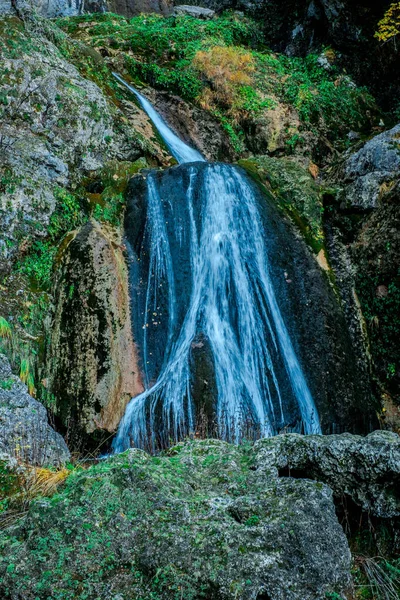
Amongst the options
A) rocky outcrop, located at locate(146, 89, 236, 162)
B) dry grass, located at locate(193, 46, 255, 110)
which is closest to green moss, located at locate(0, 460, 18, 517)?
rocky outcrop, located at locate(146, 89, 236, 162)

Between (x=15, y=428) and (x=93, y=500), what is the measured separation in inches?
83.6

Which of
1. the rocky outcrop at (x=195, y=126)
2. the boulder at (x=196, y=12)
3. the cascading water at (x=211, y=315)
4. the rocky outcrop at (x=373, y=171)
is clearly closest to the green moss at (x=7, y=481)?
the cascading water at (x=211, y=315)

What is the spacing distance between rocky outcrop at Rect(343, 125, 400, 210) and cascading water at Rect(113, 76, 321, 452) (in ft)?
7.72

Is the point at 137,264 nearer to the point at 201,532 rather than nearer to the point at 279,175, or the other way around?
the point at 279,175

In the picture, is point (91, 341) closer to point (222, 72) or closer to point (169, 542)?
point (169, 542)

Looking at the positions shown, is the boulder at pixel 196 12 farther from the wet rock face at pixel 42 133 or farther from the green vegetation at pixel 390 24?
the wet rock face at pixel 42 133

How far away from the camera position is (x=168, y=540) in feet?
7.46

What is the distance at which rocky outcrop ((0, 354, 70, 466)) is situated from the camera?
156 inches

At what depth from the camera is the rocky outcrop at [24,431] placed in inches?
156

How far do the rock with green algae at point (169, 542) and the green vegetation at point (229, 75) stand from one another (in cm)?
1216

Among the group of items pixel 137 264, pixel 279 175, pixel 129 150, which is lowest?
pixel 137 264

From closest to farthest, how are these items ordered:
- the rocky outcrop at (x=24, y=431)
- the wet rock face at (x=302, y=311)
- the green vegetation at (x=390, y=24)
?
the rocky outcrop at (x=24, y=431) → the wet rock face at (x=302, y=311) → the green vegetation at (x=390, y=24)

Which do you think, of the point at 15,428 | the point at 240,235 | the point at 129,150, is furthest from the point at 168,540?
the point at 129,150

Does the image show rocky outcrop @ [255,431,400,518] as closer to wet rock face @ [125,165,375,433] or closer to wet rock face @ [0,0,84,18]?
wet rock face @ [125,165,375,433]
